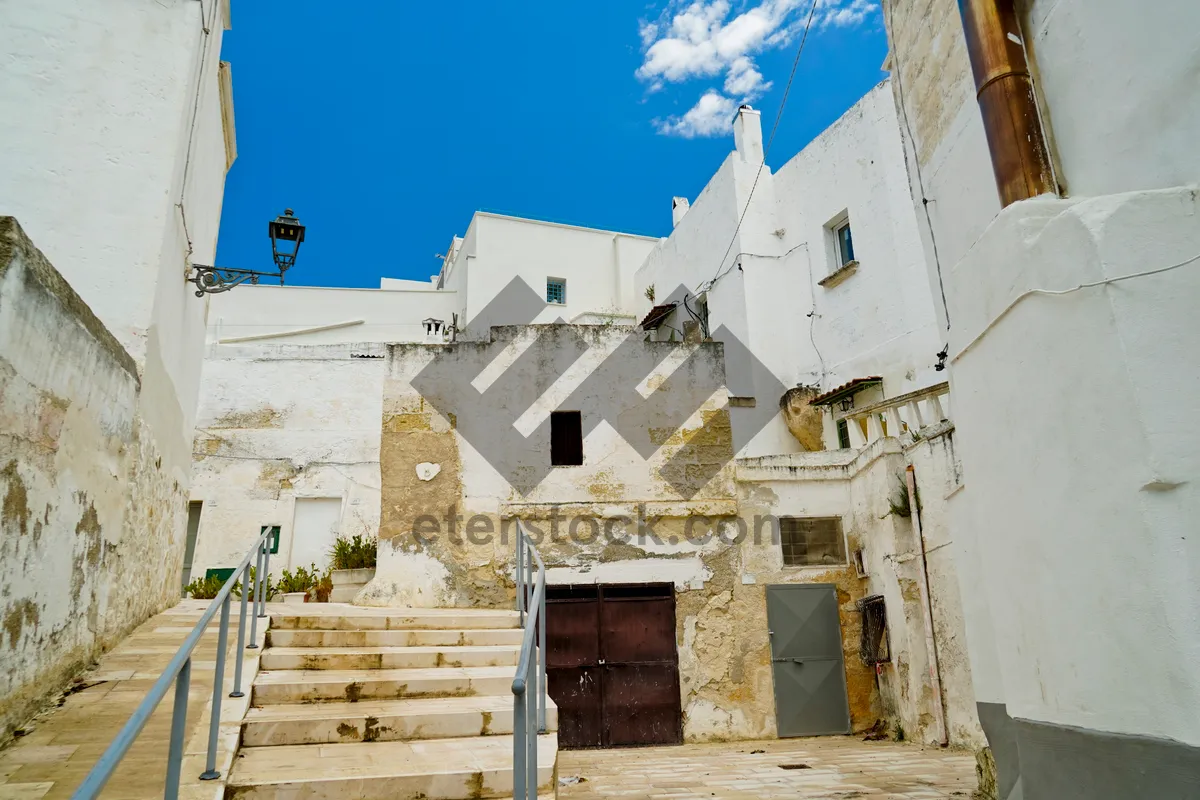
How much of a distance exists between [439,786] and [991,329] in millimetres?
3256

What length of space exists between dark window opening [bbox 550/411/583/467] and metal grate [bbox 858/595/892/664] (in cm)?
371

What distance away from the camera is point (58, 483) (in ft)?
13.9

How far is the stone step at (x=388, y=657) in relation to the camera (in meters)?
5.02

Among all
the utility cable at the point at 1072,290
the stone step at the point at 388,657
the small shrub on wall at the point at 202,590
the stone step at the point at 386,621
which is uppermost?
the utility cable at the point at 1072,290

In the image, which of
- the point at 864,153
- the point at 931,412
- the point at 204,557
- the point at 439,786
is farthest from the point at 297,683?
the point at 864,153

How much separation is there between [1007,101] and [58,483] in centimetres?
523

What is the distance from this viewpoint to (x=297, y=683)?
4.57m

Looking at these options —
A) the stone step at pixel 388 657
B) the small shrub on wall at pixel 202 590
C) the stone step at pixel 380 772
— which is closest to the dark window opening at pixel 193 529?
the small shrub on wall at pixel 202 590

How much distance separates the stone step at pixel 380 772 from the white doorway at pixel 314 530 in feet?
31.4

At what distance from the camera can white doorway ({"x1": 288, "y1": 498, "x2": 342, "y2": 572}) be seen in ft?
42.7

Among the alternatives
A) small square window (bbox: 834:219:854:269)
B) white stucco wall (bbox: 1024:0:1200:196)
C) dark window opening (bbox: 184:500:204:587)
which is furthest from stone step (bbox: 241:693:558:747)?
small square window (bbox: 834:219:854:269)

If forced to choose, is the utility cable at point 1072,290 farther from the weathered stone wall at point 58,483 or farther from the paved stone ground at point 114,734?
the weathered stone wall at point 58,483

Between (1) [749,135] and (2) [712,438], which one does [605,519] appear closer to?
(2) [712,438]

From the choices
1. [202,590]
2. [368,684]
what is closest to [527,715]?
[368,684]
